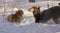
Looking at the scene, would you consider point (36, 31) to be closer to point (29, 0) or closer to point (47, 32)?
point (47, 32)

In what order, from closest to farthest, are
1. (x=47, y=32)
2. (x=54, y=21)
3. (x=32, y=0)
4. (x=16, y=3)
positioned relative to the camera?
(x=47, y=32) → (x=54, y=21) → (x=16, y=3) → (x=32, y=0)

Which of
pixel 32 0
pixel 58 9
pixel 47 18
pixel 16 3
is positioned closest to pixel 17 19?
pixel 47 18

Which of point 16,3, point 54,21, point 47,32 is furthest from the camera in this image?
point 16,3

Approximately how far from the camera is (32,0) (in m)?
6.19

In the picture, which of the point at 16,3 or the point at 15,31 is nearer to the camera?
the point at 15,31

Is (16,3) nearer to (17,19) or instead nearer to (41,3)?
(41,3)

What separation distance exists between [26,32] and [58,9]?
60.1 inches

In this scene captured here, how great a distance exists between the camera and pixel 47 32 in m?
2.34

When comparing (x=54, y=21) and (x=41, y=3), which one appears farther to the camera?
(x=41, y=3)

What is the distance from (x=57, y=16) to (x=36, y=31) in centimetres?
127

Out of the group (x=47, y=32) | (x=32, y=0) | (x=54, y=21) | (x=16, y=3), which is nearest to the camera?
(x=47, y=32)

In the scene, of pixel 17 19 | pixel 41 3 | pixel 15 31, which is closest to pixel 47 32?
pixel 15 31

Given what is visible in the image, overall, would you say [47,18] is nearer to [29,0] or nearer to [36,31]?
[36,31]

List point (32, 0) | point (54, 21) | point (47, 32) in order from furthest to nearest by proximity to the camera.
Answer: point (32, 0) < point (54, 21) < point (47, 32)
